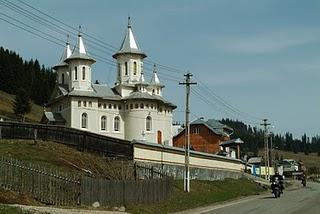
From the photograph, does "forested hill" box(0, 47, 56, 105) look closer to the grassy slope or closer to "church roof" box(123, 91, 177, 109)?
the grassy slope

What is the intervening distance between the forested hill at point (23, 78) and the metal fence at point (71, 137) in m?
102

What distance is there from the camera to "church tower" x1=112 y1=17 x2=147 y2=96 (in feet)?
292

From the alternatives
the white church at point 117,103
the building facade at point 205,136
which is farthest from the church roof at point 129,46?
the building facade at point 205,136

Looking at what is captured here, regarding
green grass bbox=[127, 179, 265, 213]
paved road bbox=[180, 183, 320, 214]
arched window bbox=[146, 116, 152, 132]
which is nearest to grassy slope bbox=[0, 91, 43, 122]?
arched window bbox=[146, 116, 152, 132]

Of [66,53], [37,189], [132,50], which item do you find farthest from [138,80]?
[37,189]

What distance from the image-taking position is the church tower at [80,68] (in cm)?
8494

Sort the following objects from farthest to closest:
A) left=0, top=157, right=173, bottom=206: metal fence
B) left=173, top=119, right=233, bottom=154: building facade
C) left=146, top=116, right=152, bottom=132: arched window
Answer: left=173, top=119, right=233, bottom=154: building facade
left=146, top=116, right=152, bottom=132: arched window
left=0, top=157, right=173, bottom=206: metal fence

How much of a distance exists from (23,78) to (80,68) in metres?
68.7

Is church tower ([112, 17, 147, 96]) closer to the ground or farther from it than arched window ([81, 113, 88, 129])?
farther from it

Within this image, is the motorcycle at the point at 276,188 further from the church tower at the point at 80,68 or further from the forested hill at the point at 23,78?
the forested hill at the point at 23,78

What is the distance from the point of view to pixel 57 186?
2709 cm

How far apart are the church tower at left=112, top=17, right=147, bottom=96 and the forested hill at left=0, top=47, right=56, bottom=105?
194 ft

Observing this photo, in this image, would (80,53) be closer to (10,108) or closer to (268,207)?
(10,108)

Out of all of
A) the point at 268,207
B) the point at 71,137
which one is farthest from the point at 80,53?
the point at 268,207
